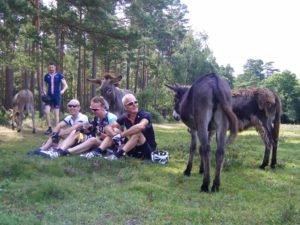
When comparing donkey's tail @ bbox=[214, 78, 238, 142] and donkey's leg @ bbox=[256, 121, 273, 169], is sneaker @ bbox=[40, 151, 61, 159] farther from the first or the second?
donkey's leg @ bbox=[256, 121, 273, 169]

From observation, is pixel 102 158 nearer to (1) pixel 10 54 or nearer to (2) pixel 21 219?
(2) pixel 21 219

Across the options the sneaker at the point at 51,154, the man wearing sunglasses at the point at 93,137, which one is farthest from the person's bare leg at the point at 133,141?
the sneaker at the point at 51,154

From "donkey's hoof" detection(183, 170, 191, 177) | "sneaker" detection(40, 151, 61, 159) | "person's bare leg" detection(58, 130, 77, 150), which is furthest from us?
"person's bare leg" detection(58, 130, 77, 150)

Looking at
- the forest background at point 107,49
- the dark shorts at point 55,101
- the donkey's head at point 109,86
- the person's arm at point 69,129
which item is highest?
the forest background at point 107,49

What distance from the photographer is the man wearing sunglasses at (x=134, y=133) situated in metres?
7.50

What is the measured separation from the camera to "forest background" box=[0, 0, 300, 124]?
13555mm

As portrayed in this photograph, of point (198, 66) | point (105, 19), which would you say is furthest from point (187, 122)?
point (198, 66)

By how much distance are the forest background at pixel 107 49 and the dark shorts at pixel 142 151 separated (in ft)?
16.9

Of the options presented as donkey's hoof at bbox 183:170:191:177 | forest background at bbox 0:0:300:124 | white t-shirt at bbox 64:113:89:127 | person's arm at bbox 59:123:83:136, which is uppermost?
forest background at bbox 0:0:300:124

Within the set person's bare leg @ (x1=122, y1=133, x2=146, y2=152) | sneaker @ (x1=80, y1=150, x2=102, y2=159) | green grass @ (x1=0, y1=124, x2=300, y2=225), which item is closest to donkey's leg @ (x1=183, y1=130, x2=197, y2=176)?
green grass @ (x1=0, y1=124, x2=300, y2=225)

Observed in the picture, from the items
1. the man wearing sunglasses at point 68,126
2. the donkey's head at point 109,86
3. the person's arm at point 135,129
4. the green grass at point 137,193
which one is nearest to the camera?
the green grass at point 137,193

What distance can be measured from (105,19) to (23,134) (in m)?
6.50

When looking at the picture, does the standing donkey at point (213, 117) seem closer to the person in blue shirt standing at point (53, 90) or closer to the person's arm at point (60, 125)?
the person's arm at point (60, 125)

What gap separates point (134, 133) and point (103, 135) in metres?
0.83
